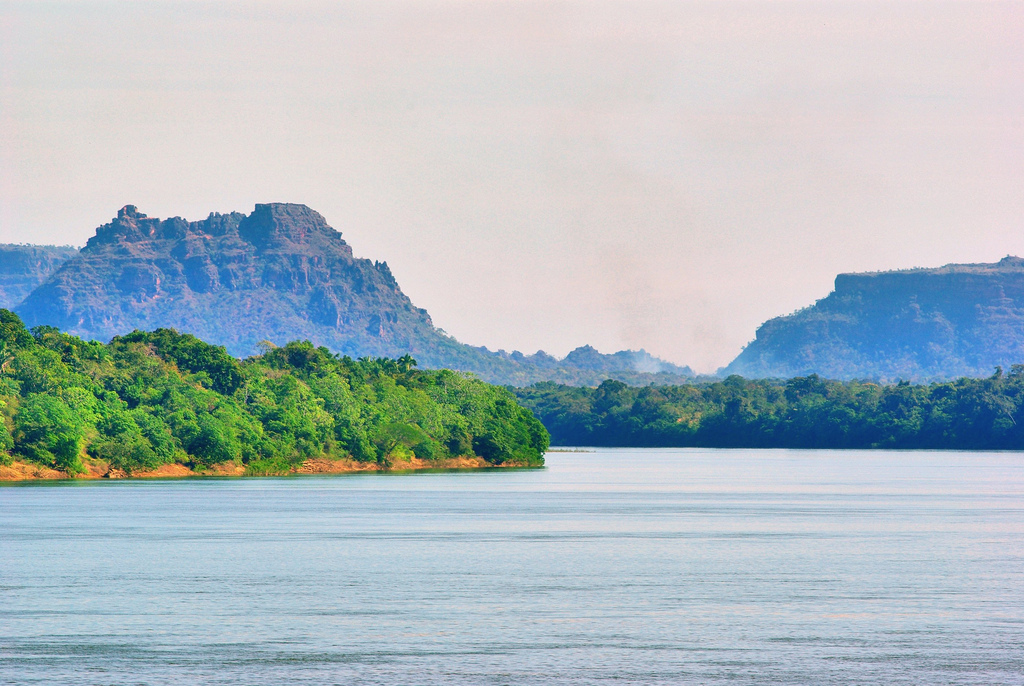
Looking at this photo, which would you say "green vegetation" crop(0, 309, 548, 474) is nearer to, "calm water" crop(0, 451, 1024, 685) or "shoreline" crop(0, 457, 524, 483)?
"shoreline" crop(0, 457, 524, 483)

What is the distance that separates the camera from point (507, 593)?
46062mm

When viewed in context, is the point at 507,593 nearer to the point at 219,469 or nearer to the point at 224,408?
the point at 219,469

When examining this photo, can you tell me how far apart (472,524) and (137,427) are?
213 feet

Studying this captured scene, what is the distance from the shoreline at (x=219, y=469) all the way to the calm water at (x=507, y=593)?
27.9 metres

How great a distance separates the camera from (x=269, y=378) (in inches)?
6535

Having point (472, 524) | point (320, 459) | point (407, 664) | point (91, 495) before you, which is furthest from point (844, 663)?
point (320, 459)

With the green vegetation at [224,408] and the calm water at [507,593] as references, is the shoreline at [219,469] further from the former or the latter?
the calm water at [507,593]

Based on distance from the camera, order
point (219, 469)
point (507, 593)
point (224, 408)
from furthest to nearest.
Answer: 1. point (224, 408)
2. point (219, 469)
3. point (507, 593)

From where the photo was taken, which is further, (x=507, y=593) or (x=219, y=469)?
(x=219, y=469)

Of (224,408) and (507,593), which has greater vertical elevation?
(224,408)

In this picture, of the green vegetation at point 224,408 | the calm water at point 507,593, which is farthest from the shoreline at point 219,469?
the calm water at point 507,593

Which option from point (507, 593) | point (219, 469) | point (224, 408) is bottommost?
point (507, 593)

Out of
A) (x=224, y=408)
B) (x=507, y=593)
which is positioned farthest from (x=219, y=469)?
(x=507, y=593)

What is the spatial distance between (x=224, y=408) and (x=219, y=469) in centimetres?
669
